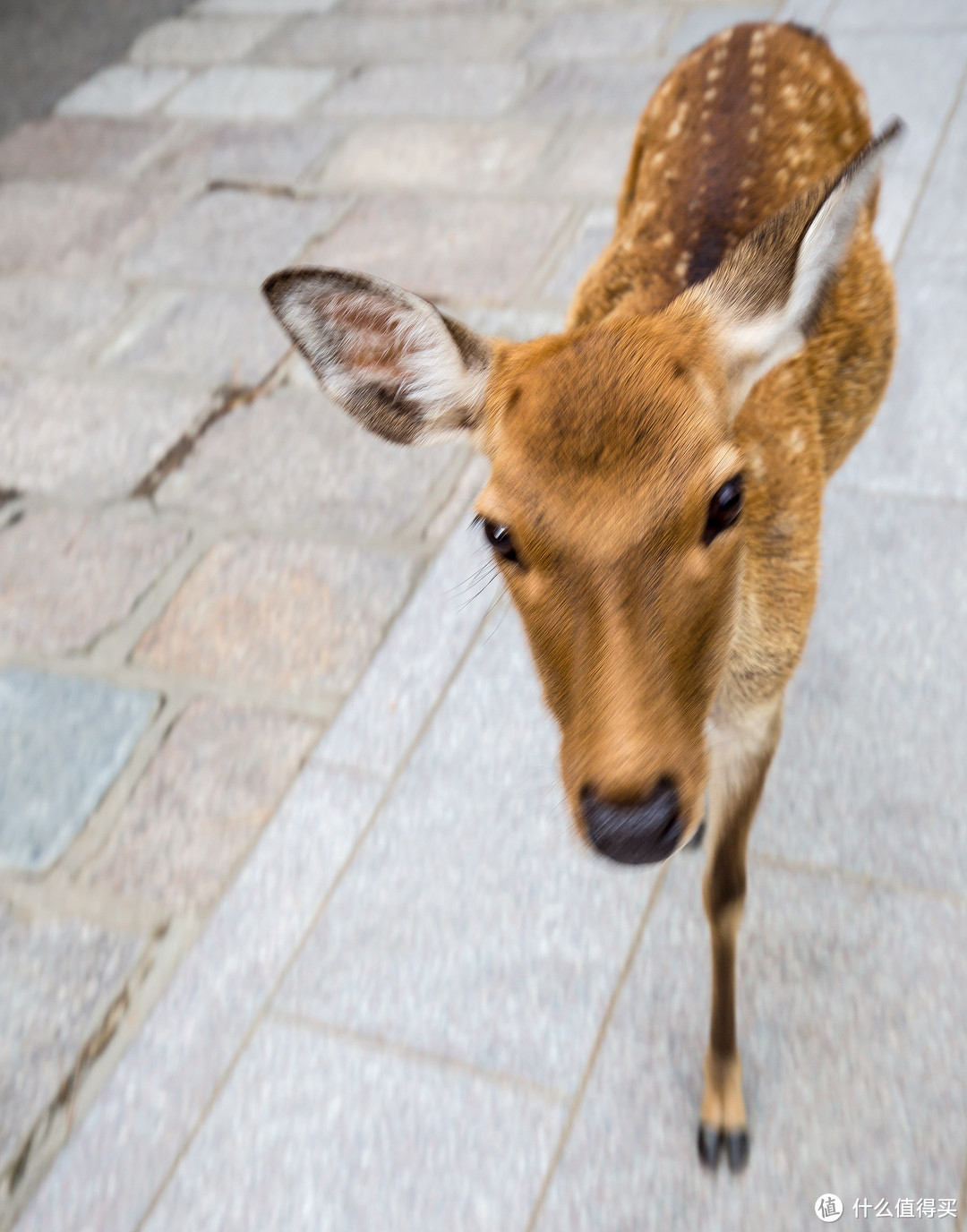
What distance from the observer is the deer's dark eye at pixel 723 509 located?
1.62 metres

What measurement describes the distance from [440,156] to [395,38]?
146cm

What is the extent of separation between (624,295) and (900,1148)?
1873 millimetres

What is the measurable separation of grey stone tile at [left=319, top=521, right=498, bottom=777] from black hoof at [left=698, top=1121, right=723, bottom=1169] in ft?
3.91

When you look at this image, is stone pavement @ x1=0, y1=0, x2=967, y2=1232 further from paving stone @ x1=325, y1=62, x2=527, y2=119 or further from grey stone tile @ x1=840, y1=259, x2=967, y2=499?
paving stone @ x1=325, y1=62, x2=527, y2=119

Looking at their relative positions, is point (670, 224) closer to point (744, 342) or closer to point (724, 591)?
point (744, 342)

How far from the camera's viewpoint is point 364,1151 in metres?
2.27

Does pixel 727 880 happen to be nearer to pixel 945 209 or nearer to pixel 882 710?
pixel 882 710

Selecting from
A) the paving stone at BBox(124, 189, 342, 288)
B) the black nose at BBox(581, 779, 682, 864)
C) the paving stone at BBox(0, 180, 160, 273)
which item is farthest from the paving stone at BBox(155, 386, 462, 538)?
the black nose at BBox(581, 779, 682, 864)

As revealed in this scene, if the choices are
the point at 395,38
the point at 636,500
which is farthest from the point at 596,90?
the point at 636,500

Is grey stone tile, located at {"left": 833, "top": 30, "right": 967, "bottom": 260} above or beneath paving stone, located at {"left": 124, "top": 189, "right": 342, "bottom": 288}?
beneath

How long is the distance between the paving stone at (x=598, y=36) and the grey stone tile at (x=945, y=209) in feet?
5.67

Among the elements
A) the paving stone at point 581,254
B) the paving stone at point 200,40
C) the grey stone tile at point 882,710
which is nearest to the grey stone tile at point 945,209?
the paving stone at point 581,254

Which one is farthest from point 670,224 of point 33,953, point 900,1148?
point 33,953

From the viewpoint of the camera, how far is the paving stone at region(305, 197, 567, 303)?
438 centimetres
